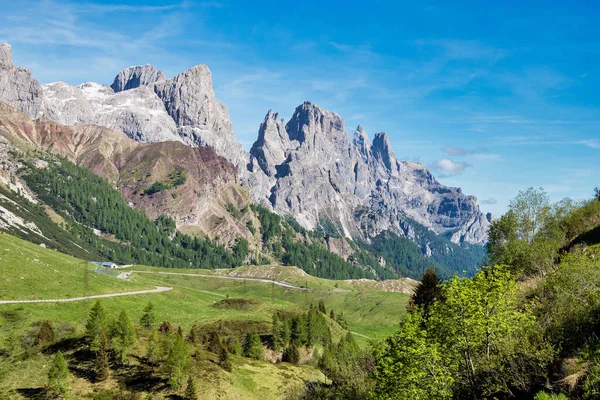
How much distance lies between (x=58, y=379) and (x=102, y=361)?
895 cm

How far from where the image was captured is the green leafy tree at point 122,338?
76.2m

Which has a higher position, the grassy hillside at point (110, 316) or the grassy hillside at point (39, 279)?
the grassy hillside at point (39, 279)

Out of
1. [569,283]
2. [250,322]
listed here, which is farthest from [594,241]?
[250,322]

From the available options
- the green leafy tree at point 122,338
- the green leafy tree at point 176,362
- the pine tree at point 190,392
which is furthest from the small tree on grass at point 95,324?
the pine tree at point 190,392

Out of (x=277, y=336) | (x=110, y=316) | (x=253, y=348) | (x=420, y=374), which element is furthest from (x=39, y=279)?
(x=420, y=374)

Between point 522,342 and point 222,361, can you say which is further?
point 222,361

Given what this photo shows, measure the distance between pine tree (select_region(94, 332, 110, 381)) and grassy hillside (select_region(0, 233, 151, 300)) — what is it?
205 feet

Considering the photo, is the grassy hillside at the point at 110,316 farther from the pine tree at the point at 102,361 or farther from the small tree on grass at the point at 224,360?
the pine tree at the point at 102,361

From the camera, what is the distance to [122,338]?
7681 cm

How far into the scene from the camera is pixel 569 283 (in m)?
41.0

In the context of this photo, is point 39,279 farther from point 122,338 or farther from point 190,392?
point 190,392

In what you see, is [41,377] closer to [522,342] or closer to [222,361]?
[222,361]

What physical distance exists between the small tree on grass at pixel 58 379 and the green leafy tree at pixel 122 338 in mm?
11337

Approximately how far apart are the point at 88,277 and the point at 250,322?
208 feet
